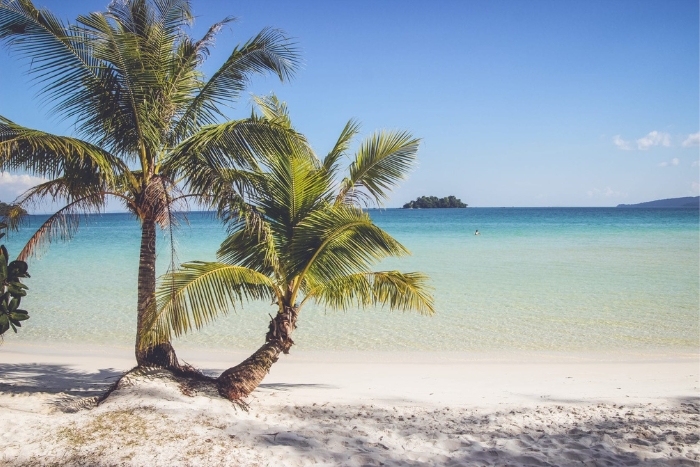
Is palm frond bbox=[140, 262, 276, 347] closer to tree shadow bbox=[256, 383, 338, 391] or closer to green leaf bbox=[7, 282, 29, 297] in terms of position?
green leaf bbox=[7, 282, 29, 297]

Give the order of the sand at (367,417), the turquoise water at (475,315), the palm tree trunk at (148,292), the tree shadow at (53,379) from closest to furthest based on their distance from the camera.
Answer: the sand at (367,417) < the palm tree trunk at (148,292) < the tree shadow at (53,379) < the turquoise water at (475,315)

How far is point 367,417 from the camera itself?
5.35 m

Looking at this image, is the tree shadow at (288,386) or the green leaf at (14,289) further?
the tree shadow at (288,386)

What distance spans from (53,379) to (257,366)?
3372mm

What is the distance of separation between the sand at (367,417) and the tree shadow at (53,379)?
2cm

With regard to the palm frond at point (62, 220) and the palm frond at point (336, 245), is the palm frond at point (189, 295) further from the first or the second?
the palm frond at point (62, 220)

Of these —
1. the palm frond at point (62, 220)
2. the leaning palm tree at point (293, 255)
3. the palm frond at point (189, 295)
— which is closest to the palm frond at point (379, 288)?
the leaning palm tree at point (293, 255)

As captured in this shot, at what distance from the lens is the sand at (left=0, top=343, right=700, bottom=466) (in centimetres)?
415

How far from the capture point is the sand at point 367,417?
415cm

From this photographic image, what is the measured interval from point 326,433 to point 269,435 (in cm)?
55

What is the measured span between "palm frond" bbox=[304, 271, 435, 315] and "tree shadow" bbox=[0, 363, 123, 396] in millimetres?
3122

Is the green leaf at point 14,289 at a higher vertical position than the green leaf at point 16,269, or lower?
lower

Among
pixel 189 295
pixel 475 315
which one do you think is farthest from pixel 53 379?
pixel 475 315

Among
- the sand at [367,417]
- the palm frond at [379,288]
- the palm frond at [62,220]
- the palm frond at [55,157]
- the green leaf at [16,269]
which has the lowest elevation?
the sand at [367,417]
